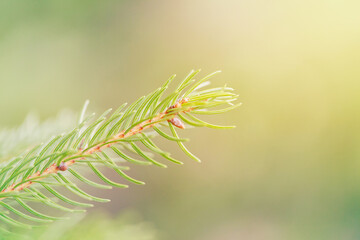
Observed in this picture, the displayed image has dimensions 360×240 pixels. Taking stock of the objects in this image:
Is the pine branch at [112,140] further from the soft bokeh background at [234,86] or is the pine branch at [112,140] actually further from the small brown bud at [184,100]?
the soft bokeh background at [234,86]

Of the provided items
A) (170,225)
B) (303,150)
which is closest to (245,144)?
(303,150)

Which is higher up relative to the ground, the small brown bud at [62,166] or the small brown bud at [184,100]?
the small brown bud at [62,166]

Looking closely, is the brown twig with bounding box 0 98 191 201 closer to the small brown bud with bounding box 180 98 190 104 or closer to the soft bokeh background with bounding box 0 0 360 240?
the small brown bud with bounding box 180 98 190 104

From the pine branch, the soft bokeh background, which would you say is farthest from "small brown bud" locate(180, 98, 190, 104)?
the soft bokeh background

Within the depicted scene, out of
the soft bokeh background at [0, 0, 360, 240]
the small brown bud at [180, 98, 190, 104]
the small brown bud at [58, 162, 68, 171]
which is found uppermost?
the soft bokeh background at [0, 0, 360, 240]

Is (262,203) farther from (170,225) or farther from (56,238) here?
(56,238)

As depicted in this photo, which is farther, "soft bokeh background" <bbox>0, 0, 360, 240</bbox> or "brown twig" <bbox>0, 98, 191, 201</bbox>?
"soft bokeh background" <bbox>0, 0, 360, 240</bbox>

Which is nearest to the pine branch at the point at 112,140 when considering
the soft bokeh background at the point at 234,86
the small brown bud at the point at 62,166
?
the small brown bud at the point at 62,166

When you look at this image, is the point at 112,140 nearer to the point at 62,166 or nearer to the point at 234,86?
the point at 62,166
